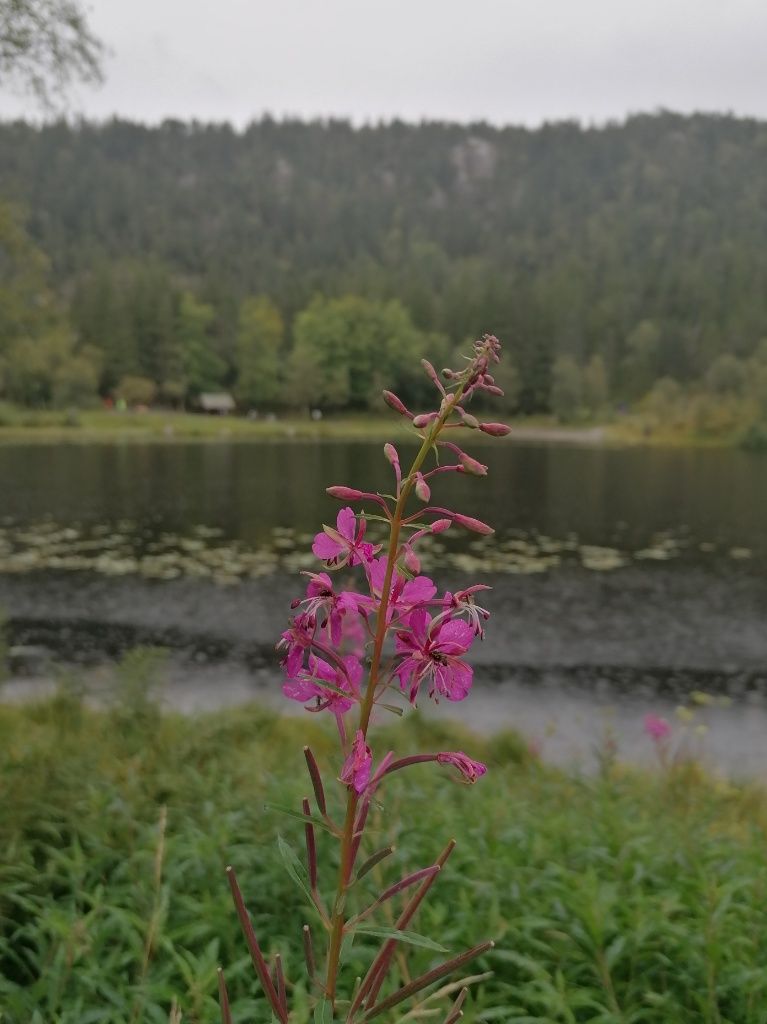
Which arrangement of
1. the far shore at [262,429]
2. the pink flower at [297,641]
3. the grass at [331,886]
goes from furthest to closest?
the far shore at [262,429]
the grass at [331,886]
the pink flower at [297,641]

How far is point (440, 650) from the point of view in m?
1.32

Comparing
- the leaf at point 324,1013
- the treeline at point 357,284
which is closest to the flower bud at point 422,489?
the leaf at point 324,1013

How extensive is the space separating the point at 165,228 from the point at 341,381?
84.5 meters

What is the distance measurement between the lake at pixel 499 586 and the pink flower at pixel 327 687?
4.99 m

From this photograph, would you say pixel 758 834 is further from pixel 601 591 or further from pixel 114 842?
pixel 601 591

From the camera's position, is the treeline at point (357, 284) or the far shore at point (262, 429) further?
the treeline at point (357, 284)

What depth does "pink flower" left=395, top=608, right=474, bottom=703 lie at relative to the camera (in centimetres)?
131

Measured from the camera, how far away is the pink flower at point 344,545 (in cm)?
136

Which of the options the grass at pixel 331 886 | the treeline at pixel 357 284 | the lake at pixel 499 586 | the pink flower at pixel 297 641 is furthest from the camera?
the treeline at pixel 357 284

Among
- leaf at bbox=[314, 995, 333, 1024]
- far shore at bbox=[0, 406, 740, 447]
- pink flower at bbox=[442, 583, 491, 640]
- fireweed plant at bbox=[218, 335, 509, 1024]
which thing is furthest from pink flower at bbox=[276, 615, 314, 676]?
far shore at bbox=[0, 406, 740, 447]

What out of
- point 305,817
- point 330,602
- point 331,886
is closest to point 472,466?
point 330,602

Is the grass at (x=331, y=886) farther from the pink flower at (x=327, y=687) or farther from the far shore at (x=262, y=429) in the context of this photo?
the far shore at (x=262, y=429)

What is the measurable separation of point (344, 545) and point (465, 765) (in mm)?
381

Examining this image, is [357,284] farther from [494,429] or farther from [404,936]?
[404,936]
